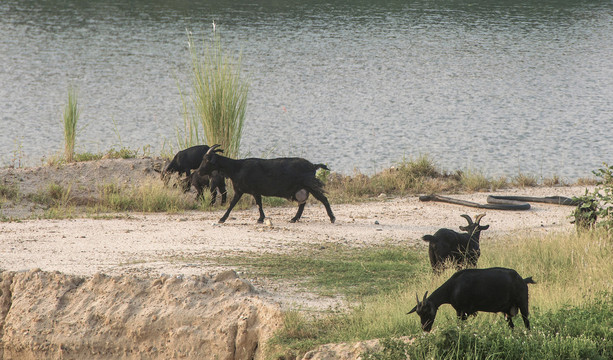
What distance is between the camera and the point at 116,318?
290 inches

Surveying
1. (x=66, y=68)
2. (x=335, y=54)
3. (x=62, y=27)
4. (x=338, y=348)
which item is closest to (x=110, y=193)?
(x=338, y=348)

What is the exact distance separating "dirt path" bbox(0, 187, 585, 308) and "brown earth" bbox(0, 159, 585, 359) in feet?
0.05

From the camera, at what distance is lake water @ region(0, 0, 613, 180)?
1845 centimetres

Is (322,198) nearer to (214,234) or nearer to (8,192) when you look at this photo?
(214,234)

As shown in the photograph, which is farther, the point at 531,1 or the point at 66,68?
the point at 531,1

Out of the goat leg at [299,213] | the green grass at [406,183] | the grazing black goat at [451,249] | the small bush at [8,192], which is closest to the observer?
the grazing black goat at [451,249]

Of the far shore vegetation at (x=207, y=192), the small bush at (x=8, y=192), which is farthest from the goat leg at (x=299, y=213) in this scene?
the small bush at (x=8, y=192)

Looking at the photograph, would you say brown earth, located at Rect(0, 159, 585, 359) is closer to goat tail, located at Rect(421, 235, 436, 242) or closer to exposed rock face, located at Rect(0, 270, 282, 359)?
exposed rock face, located at Rect(0, 270, 282, 359)

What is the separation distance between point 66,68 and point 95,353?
64.6 ft

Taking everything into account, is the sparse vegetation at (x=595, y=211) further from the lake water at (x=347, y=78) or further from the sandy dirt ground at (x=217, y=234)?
the lake water at (x=347, y=78)

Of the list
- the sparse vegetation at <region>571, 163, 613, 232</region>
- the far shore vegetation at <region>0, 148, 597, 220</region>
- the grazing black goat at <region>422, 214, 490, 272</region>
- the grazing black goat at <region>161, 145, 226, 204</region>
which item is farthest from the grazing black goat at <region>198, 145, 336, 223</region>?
the sparse vegetation at <region>571, 163, 613, 232</region>

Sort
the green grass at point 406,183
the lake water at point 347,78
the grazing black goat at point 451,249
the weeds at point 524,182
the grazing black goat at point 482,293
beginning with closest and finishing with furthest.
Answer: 1. the grazing black goat at point 482,293
2. the grazing black goat at point 451,249
3. the green grass at point 406,183
4. the weeds at point 524,182
5. the lake water at point 347,78

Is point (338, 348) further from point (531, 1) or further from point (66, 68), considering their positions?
point (531, 1)

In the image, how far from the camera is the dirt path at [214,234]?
8555 mm
